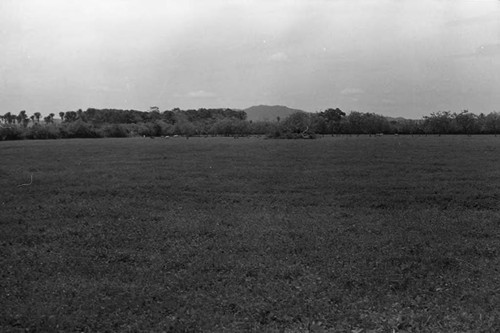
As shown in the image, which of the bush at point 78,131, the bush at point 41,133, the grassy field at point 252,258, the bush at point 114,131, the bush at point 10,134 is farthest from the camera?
the bush at point 114,131

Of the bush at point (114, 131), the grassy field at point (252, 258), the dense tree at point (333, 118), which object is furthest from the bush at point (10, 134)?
the grassy field at point (252, 258)

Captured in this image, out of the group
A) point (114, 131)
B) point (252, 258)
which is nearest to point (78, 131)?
point (114, 131)

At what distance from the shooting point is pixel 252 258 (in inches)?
524

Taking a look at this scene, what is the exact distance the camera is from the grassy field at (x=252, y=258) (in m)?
9.42

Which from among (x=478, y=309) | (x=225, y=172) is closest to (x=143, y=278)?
(x=478, y=309)

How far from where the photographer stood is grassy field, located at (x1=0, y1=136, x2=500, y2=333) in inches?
371

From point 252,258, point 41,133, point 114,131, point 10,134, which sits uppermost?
point 114,131

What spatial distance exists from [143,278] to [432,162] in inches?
1413

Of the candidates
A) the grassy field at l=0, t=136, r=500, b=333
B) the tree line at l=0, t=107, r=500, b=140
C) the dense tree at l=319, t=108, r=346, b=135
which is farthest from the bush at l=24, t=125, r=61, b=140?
the grassy field at l=0, t=136, r=500, b=333

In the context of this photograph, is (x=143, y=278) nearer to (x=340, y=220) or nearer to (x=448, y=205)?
→ (x=340, y=220)

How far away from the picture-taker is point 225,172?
3494 cm

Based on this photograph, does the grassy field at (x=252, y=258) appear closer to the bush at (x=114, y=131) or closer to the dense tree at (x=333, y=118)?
the dense tree at (x=333, y=118)

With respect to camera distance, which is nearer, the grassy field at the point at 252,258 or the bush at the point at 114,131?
the grassy field at the point at 252,258

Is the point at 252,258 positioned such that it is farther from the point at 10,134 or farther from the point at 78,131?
the point at 78,131
